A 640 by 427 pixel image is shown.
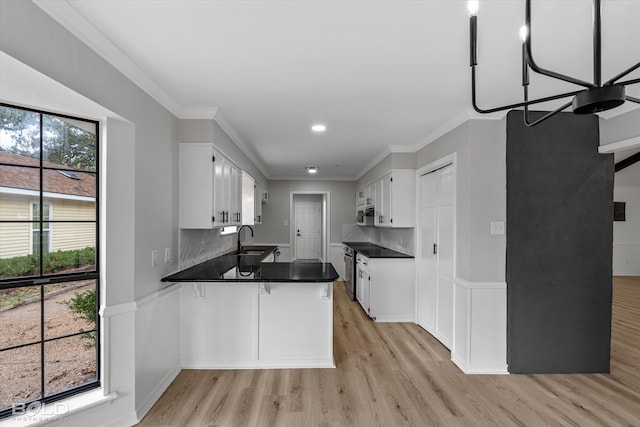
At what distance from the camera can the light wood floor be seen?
2.29 m

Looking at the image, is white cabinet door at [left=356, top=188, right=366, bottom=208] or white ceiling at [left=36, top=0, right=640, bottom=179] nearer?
white ceiling at [left=36, top=0, right=640, bottom=179]

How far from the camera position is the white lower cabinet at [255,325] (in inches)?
119

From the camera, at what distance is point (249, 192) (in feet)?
17.9

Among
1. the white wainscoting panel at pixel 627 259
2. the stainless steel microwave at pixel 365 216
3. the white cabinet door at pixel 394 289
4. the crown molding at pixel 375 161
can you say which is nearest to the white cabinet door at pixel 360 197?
the stainless steel microwave at pixel 365 216

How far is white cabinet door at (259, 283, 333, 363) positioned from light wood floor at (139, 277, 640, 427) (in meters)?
0.17

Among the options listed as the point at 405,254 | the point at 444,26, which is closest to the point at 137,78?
the point at 444,26

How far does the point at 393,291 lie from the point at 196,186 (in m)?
2.94

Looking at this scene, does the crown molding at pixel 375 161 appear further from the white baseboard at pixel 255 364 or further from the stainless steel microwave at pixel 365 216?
the white baseboard at pixel 255 364

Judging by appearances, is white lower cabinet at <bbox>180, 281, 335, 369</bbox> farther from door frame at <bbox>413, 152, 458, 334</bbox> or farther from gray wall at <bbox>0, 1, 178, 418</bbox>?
door frame at <bbox>413, 152, 458, 334</bbox>

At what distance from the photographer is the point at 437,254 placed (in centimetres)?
389

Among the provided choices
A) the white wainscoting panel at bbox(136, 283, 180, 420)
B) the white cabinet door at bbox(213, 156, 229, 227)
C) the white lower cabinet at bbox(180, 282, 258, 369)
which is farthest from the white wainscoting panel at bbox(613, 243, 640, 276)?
the white wainscoting panel at bbox(136, 283, 180, 420)

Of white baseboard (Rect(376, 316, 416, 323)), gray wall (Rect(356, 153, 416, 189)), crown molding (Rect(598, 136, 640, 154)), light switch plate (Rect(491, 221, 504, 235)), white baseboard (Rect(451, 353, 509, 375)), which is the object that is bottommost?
white baseboard (Rect(376, 316, 416, 323))

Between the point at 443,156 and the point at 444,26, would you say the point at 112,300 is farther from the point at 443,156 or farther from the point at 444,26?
the point at 443,156

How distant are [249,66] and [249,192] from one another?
3.38 m
